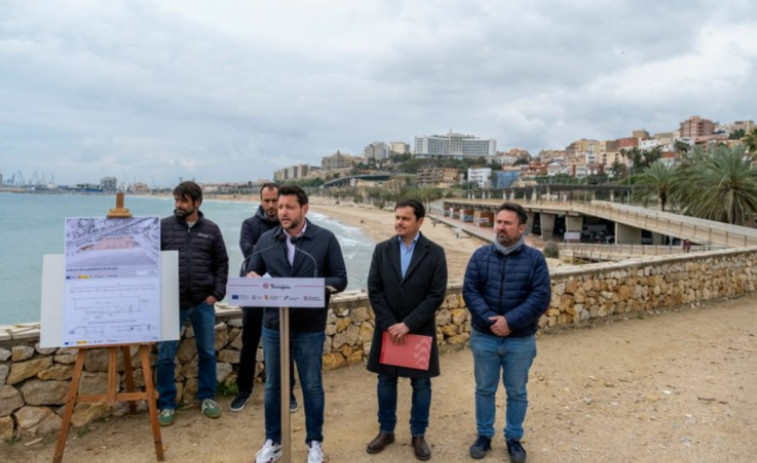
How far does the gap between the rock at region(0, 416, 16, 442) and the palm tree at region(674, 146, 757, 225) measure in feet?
77.2

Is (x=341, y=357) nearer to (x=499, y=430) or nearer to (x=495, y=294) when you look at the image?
(x=499, y=430)

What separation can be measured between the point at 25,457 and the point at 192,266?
1605mm

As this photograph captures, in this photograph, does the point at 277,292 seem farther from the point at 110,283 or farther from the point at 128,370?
the point at 128,370

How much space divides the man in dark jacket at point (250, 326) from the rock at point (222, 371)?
211 millimetres

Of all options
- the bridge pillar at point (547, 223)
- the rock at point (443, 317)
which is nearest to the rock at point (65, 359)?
the rock at point (443, 317)

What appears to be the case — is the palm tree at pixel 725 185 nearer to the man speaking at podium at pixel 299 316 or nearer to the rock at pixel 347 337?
the rock at pixel 347 337

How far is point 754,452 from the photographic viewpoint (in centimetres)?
332

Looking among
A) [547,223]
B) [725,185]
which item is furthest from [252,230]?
[547,223]

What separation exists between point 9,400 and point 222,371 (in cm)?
147

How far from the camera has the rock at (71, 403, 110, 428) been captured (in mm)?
3639

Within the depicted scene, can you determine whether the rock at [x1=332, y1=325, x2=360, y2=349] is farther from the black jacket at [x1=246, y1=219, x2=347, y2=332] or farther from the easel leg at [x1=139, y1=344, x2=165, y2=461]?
the easel leg at [x1=139, y1=344, x2=165, y2=461]

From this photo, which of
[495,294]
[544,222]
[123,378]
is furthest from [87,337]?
[544,222]

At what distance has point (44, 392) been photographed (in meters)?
3.54

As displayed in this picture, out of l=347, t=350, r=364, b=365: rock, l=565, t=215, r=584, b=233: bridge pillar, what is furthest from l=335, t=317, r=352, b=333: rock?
l=565, t=215, r=584, b=233: bridge pillar
